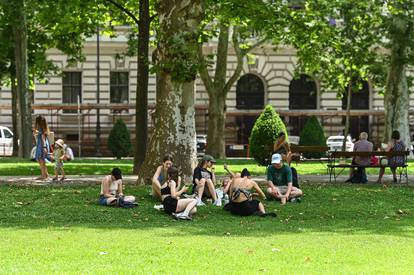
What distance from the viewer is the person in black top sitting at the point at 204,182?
18.1 meters

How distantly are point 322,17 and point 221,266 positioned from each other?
2461 centimetres

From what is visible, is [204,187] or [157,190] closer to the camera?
[157,190]

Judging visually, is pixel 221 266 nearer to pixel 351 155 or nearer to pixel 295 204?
pixel 295 204

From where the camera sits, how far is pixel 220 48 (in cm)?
3972

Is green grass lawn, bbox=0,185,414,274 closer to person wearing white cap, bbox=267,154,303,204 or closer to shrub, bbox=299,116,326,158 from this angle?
person wearing white cap, bbox=267,154,303,204

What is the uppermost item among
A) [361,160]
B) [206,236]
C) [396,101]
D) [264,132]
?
[396,101]

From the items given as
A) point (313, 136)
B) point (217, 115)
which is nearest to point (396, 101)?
point (313, 136)

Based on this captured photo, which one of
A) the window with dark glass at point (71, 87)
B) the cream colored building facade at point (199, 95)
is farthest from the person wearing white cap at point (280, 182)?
the window with dark glass at point (71, 87)

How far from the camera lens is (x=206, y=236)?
1377cm

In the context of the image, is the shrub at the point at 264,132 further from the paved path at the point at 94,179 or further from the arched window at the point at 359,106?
the arched window at the point at 359,106

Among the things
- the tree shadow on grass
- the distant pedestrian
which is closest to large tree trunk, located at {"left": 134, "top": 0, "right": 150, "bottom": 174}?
the distant pedestrian

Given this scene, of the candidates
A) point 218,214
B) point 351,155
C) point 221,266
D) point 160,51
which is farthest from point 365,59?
point 221,266

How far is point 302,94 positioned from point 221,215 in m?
37.6

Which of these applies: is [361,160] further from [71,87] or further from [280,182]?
[71,87]
